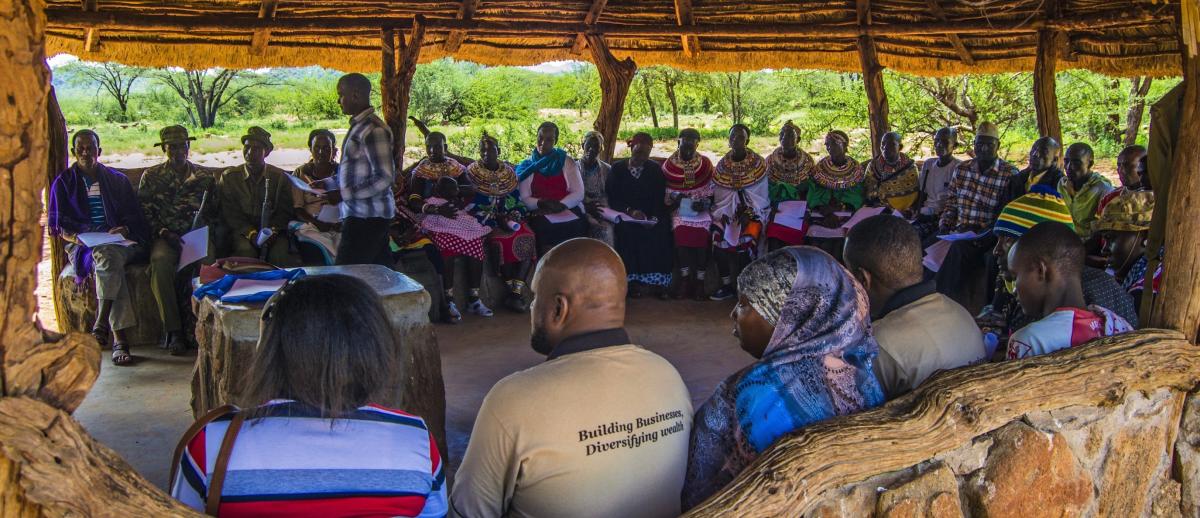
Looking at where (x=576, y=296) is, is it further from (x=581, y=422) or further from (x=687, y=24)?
(x=687, y=24)

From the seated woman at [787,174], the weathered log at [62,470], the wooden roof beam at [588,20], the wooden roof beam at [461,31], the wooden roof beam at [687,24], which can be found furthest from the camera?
the wooden roof beam at [687,24]

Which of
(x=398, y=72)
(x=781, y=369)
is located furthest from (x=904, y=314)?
(x=398, y=72)

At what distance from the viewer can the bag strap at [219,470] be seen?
182 cm

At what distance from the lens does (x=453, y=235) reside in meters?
7.25

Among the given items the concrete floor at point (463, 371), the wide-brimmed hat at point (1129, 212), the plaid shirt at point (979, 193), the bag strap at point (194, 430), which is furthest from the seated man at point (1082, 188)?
the bag strap at point (194, 430)

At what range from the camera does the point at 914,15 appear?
923 cm

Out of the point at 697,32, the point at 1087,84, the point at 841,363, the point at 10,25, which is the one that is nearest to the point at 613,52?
the point at 697,32

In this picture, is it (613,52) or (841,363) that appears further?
(613,52)

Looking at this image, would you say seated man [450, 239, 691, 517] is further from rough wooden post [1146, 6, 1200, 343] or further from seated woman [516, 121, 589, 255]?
seated woman [516, 121, 589, 255]

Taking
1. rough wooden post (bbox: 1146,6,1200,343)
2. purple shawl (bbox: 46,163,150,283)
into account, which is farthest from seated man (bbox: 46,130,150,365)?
rough wooden post (bbox: 1146,6,1200,343)

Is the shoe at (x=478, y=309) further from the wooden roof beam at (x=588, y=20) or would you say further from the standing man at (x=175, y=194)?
the wooden roof beam at (x=588, y=20)

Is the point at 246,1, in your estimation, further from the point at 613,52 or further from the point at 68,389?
the point at 68,389

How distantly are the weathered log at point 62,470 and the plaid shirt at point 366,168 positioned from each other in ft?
11.4

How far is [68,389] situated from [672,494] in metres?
1.31
